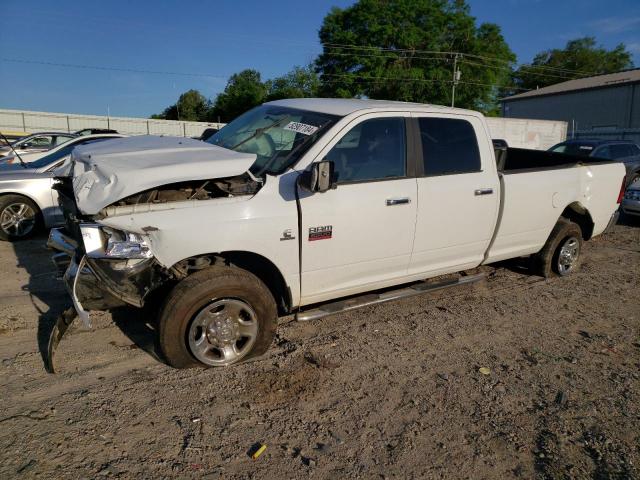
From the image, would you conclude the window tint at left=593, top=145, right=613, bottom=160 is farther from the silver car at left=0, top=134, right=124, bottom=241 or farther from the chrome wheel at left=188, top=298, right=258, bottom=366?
the silver car at left=0, top=134, right=124, bottom=241

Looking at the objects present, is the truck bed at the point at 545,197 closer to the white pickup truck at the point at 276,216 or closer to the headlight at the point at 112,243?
the white pickup truck at the point at 276,216

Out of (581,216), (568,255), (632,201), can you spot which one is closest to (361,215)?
(568,255)

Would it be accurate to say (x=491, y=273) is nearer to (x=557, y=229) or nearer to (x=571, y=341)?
(x=557, y=229)

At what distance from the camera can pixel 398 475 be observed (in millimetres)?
2635

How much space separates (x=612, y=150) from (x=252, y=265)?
39.1 feet

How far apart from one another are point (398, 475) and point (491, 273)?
4.17 m

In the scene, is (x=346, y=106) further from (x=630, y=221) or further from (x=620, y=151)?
(x=620, y=151)

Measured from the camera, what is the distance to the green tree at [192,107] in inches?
2496

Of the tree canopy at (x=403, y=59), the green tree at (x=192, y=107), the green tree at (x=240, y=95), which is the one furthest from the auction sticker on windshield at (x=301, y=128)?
the green tree at (x=192, y=107)

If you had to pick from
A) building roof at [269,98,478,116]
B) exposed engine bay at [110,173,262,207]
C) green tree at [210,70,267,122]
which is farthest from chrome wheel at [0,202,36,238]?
green tree at [210,70,267,122]

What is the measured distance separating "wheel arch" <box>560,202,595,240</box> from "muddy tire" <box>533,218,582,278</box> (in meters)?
0.16

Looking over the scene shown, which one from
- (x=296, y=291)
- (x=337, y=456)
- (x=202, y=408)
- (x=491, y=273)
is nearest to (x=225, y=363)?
(x=202, y=408)

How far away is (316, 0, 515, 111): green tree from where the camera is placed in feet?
141

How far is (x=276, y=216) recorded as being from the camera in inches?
140
